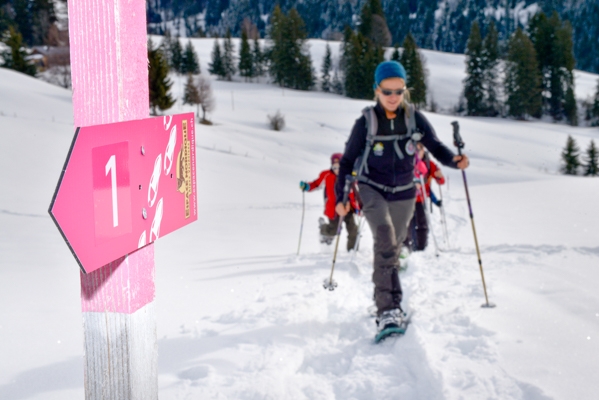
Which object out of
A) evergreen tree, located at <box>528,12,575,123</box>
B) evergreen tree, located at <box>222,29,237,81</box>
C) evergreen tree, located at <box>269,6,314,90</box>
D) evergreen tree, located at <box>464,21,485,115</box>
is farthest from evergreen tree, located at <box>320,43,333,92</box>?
evergreen tree, located at <box>528,12,575,123</box>

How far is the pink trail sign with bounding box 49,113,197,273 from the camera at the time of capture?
104 centimetres

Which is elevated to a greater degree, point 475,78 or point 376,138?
point 475,78

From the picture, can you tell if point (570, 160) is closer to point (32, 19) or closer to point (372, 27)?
point (372, 27)

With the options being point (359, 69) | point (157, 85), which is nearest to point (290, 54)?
point (359, 69)

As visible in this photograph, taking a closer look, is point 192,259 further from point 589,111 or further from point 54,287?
point 589,111

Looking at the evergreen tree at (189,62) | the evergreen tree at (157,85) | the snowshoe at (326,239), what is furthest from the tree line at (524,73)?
the snowshoe at (326,239)

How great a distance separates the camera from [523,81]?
53.8 meters

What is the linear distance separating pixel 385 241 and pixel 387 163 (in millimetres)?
582

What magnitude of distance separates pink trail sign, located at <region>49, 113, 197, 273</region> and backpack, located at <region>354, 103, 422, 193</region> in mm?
2160

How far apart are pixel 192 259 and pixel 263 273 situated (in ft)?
3.78

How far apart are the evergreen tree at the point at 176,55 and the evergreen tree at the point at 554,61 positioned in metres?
47.2

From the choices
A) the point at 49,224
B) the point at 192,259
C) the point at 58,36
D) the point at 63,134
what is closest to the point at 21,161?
the point at 63,134

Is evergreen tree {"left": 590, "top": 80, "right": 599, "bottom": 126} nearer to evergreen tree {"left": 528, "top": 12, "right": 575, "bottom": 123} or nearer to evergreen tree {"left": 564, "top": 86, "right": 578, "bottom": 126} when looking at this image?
evergreen tree {"left": 564, "top": 86, "right": 578, "bottom": 126}

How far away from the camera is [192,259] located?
→ 5.78 m
